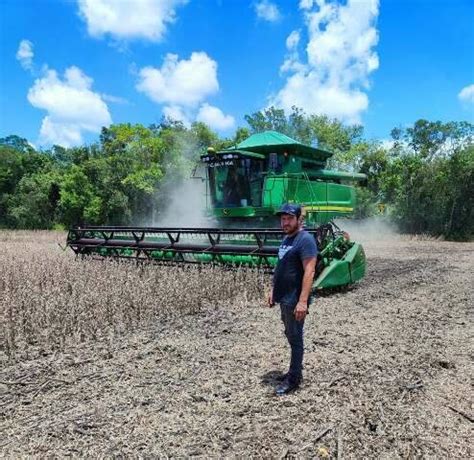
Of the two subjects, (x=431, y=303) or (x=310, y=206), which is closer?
(x=431, y=303)

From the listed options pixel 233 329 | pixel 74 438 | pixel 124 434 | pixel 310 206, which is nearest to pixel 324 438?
A: pixel 124 434

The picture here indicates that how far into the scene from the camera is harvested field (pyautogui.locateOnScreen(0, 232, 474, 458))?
2.71 m

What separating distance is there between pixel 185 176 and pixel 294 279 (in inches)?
886

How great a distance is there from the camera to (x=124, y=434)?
9.03ft

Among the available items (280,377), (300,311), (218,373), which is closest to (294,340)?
(300,311)

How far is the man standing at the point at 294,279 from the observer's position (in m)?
3.32

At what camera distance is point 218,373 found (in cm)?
372

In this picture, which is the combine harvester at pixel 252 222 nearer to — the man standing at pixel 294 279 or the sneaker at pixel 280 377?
the sneaker at pixel 280 377

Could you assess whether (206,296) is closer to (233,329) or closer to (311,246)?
(233,329)

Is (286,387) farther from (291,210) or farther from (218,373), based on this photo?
(291,210)

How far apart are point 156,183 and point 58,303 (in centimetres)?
2192

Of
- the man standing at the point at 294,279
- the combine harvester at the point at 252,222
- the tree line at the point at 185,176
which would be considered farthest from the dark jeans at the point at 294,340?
the tree line at the point at 185,176

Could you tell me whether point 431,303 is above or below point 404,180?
below

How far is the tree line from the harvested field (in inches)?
666
